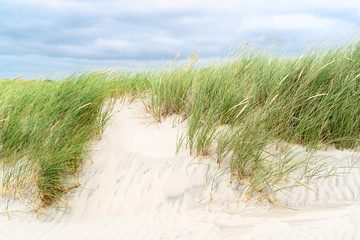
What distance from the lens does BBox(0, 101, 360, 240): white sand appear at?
260 cm

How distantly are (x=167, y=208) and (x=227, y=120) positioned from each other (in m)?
1.21

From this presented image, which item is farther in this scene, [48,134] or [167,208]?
[48,134]

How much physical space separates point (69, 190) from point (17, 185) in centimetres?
53

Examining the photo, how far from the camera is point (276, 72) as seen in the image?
3826 millimetres

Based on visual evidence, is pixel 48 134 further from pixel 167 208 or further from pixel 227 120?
pixel 227 120

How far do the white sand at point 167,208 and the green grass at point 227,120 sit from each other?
174 millimetres

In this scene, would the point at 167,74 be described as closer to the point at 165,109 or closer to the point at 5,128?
the point at 165,109

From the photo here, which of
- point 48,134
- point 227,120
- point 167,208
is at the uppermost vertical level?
point 227,120

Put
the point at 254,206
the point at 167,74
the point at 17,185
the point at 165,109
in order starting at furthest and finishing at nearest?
the point at 167,74 → the point at 165,109 → the point at 17,185 → the point at 254,206

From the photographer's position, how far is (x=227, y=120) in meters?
3.57

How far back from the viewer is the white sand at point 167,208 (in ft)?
8.51

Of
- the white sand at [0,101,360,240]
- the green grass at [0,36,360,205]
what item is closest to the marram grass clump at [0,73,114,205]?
the green grass at [0,36,360,205]

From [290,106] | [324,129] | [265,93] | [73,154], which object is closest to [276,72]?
[265,93]

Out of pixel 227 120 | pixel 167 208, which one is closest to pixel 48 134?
pixel 167 208
